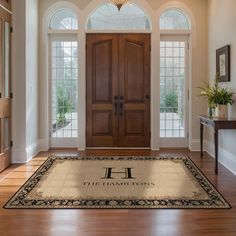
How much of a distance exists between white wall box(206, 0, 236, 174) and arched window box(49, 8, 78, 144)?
8.89ft

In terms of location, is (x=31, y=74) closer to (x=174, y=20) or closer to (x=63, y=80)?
(x=63, y=80)

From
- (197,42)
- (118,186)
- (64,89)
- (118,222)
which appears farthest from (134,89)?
(118,222)

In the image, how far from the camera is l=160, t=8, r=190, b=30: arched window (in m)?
7.21

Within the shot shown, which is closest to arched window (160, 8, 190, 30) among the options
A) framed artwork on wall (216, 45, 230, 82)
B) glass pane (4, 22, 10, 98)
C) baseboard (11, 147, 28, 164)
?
framed artwork on wall (216, 45, 230, 82)

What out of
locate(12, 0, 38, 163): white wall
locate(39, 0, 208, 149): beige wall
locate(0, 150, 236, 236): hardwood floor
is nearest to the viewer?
locate(0, 150, 236, 236): hardwood floor

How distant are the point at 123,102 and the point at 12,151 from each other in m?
2.51

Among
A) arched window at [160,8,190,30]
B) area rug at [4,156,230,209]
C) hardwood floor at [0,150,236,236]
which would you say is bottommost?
hardwood floor at [0,150,236,236]

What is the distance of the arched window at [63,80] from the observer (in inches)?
285

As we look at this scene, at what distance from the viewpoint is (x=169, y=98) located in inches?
289

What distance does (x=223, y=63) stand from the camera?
19.4ft

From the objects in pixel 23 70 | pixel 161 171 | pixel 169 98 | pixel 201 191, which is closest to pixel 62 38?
pixel 23 70

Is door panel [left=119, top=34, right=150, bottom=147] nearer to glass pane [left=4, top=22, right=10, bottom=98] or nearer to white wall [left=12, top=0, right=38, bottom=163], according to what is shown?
white wall [left=12, top=0, right=38, bottom=163]

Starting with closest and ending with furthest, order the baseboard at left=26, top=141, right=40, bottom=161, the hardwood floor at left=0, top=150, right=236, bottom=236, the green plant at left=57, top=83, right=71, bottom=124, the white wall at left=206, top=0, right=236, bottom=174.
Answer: the hardwood floor at left=0, top=150, right=236, bottom=236 < the white wall at left=206, top=0, right=236, bottom=174 < the baseboard at left=26, top=141, right=40, bottom=161 < the green plant at left=57, top=83, right=71, bottom=124

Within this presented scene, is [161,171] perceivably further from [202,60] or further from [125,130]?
[202,60]
